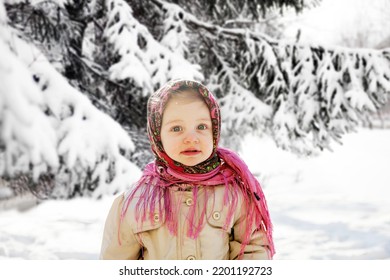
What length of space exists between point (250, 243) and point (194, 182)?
0.25 meters

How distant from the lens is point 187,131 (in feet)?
3.77

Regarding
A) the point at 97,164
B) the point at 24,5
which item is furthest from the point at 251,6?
the point at 97,164

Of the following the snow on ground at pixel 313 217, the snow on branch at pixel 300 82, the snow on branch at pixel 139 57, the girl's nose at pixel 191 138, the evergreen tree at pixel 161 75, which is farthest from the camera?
the snow on branch at pixel 300 82

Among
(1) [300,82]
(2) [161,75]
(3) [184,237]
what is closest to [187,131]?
(3) [184,237]

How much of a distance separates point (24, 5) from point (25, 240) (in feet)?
4.95

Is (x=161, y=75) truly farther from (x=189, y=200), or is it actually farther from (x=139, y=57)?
(x=189, y=200)

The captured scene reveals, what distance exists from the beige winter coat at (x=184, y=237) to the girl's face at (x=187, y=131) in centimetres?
11

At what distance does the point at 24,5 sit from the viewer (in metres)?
2.63

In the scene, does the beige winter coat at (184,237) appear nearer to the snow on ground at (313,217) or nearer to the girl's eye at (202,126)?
the girl's eye at (202,126)

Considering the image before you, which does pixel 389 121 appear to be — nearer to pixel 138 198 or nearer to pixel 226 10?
pixel 226 10

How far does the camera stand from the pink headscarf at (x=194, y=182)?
3.79 feet

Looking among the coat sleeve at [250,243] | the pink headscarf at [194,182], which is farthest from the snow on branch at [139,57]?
the coat sleeve at [250,243]

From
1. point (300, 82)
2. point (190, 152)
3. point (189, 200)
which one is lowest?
point (189, 200)

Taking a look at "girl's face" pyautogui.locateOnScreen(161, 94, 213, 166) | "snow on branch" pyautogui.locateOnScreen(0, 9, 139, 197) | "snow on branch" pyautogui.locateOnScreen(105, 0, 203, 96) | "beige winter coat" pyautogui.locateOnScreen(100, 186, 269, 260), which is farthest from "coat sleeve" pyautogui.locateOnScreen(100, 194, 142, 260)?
"snow on branch" pyautogui.locateOnScreen(105, 0, 203, 96)
